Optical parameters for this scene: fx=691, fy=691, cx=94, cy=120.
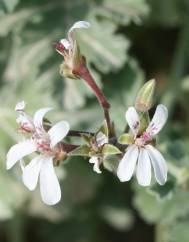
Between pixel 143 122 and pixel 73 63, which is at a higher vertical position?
pixel 73 63

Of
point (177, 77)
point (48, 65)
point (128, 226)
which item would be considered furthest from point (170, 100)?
point (128, 226)

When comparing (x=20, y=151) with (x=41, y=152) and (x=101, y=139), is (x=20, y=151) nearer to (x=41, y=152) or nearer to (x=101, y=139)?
(x=41, y=152)

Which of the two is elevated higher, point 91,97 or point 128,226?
point 91,97

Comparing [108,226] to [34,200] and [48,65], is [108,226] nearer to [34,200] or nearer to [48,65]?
[34,200]

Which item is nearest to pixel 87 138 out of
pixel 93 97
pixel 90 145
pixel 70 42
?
pixel 90 145

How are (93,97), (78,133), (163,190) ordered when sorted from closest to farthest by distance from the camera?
1. (78,133)
2. (163,190)
3. (93,97)

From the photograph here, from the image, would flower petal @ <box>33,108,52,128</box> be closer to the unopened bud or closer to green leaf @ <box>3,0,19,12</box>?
the unopened bud

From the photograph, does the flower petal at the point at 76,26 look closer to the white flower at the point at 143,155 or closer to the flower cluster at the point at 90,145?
the flower cluster at the point at 90,145
